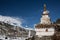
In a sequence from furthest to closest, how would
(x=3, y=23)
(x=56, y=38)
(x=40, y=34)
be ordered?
(x=3, y=23)
(x=40, y=34)
(x=56, y=38)

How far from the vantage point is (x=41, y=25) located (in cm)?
2016

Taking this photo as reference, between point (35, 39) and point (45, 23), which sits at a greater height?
point (45, 23)

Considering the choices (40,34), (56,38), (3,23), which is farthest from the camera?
(3,23)

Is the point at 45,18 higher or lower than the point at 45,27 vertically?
higher

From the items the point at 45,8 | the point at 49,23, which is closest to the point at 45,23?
the point at 49,23

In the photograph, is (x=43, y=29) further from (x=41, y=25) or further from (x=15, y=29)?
(x=15, y=29)

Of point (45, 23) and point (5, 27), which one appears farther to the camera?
point (5, 27)

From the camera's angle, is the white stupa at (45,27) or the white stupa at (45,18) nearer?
the white stupa at (45,27)

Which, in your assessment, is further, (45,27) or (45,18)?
(45,18)

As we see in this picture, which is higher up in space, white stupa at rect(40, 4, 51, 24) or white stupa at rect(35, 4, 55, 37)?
white stupa at rect(40, 4, 51, 24)

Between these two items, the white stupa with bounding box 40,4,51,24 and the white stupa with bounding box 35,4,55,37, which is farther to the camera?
the white stupa with bounding box 40,4,51,24

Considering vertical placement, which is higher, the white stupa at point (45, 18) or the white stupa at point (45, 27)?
the white stupa at point (45, 18)

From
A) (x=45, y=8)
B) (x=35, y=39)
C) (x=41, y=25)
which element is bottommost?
(x=35, y=39)

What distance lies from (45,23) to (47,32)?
3.10 feet
